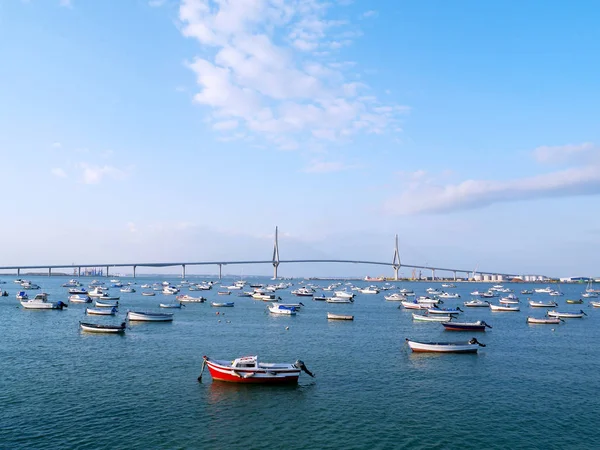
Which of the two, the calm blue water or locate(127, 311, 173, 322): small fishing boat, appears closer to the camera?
the calm blue water

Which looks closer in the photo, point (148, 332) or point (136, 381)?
point (136, 381)

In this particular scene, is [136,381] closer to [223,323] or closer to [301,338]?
[301,338]

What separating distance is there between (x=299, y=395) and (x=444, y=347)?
23.3 metres

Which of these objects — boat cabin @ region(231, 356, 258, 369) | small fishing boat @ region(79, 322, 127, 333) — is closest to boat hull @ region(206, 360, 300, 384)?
boat cabin @ region(231, 356, 258, 369)

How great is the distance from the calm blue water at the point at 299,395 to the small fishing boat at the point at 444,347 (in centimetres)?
112

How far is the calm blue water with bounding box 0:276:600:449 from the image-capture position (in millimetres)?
27750

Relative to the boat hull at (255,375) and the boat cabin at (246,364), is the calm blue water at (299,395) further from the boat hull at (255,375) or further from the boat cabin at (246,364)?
the boat cabin at (246,364)

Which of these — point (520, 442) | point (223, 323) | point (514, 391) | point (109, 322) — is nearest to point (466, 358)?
point (514, 391)

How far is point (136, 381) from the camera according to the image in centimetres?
3856

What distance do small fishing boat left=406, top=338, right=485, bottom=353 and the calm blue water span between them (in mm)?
1119

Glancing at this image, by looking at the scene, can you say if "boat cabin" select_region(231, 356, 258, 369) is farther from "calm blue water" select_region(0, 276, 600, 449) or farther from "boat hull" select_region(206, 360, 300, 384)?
"calm blue water" select_region(0, 276, 600, 449)

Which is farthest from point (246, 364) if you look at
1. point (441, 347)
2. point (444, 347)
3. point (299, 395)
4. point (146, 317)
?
point (146, 317)

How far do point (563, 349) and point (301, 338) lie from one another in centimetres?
3252

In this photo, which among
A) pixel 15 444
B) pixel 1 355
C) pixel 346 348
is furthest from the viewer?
pixel 346 348
